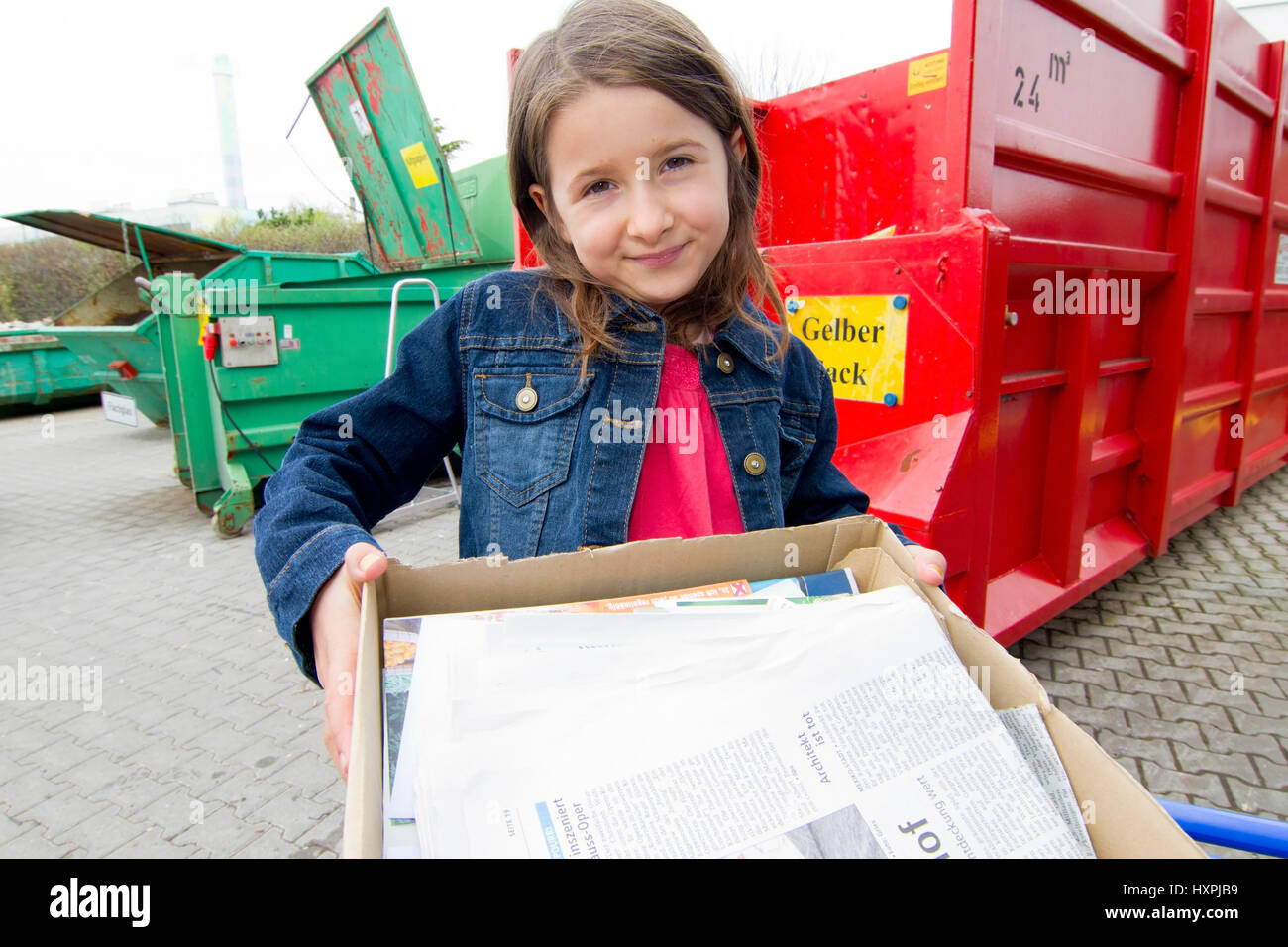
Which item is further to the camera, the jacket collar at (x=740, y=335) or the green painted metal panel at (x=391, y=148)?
the green painted metal panel at (x=391, y=148)

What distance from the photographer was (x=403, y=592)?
784mm

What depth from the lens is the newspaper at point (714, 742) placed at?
0.59 m

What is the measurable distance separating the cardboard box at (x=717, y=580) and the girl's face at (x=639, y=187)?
414 mm

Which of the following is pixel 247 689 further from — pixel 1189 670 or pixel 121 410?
pixel 121 410

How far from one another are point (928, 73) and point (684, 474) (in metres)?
1.85

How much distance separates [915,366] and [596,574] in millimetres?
1527

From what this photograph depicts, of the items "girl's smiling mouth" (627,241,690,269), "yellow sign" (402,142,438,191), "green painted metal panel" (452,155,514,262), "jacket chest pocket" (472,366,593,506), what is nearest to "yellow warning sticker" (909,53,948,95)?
"girl's smiling mouth" (627,241,690,269)

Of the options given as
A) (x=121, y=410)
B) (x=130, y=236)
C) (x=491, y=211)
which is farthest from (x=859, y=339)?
(x=130, y=236)

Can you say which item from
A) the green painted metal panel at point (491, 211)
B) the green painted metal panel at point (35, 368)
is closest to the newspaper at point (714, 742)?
the green painted metal panel at point (491, 211)

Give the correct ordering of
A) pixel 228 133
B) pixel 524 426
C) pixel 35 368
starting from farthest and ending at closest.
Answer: pixel 228 133
pixel 35 368
pixel 524 426

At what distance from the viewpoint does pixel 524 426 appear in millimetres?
1122

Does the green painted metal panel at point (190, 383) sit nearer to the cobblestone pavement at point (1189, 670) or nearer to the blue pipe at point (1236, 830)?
the cobblestone pavement at point (1189, 670)
